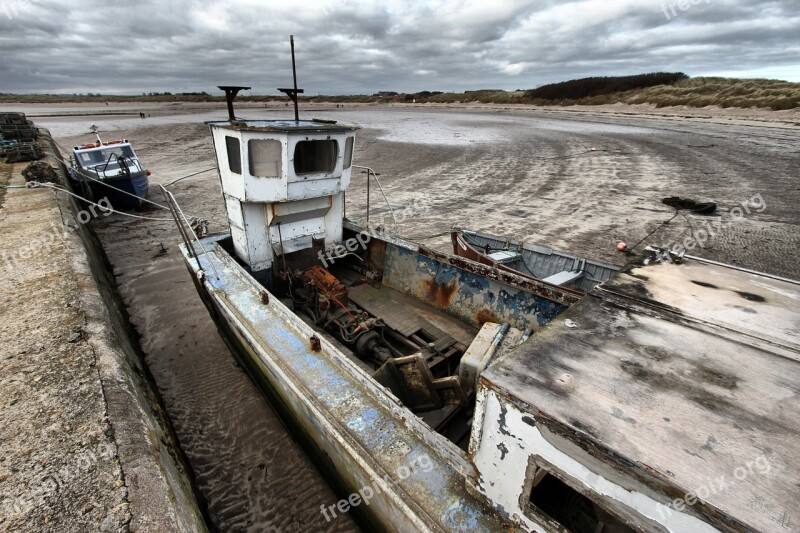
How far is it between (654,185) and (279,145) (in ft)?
43.0

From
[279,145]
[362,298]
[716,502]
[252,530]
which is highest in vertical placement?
[279,145]

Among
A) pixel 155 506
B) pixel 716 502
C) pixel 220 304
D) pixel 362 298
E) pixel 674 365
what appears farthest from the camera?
pixel 362 298

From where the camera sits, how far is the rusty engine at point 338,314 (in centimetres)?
425

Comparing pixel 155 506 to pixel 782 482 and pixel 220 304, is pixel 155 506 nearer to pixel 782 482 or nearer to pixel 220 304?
pixel 220 304

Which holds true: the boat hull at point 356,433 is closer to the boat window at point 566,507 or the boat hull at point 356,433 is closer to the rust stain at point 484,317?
the boat window at point 566,507

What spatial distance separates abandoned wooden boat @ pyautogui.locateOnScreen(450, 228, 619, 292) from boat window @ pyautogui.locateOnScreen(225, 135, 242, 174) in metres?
3.17

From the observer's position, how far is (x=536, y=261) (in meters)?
5.45

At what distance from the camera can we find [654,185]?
502 inches

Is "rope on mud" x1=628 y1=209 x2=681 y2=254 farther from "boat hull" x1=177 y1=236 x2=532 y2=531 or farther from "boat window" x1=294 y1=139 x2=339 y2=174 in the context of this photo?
"boat hull" x1=177 y1=236 x2=532 y2=531

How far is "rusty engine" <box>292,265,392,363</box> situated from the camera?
13.9 feet

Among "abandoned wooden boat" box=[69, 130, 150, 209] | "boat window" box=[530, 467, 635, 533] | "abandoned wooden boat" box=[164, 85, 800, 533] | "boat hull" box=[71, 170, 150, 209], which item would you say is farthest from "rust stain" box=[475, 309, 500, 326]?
"abandoned wooden boat" box=[69, 130, 150, 209]

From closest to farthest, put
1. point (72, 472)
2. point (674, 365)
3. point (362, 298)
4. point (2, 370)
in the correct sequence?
point (674, 365) < point (72, 472) < point (2, 370) < point (362, 298)

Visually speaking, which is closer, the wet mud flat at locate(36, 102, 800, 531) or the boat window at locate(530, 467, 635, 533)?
the boat window at locate(530, 467, 635, 533)

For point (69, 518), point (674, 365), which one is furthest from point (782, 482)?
point (69, 518)
